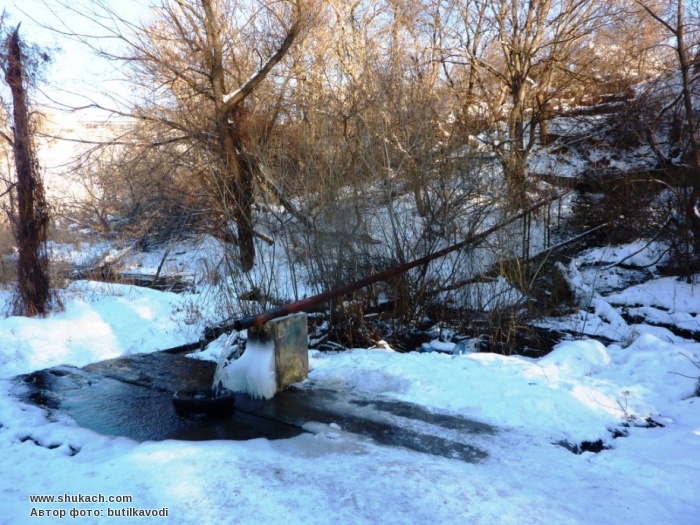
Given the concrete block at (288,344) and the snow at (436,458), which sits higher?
the concrete block at (288,344)

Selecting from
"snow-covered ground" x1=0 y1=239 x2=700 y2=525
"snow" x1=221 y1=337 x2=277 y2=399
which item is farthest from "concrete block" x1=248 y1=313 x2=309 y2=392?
"snow-covered ground" x1=0 y1=239 x2=700 y2=525

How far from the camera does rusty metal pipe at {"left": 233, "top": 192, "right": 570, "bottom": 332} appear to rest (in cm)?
525

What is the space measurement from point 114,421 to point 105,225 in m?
A: 16.0

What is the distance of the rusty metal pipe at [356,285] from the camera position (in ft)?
17.2

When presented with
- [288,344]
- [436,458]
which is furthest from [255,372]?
[436,458]

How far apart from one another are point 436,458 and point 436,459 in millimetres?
24

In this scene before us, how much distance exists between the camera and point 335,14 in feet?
53.9

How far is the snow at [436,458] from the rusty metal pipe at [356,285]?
0.41m

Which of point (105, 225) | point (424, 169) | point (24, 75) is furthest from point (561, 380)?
point (105, 225)

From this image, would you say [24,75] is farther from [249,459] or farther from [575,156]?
[575,156]

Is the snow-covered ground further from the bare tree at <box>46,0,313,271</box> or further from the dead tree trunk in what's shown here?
the bare tree at <box>46,0,313,271</box>

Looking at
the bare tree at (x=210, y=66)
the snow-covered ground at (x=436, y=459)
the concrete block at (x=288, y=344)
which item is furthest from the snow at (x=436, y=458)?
the bare tree at (x=210, y=66)

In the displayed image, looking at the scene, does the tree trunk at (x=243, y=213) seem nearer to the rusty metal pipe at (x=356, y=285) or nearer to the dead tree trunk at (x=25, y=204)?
the rusty metal pipe at (x=356, y=285)

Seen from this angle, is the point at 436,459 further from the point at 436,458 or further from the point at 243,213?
the point at 243,213
